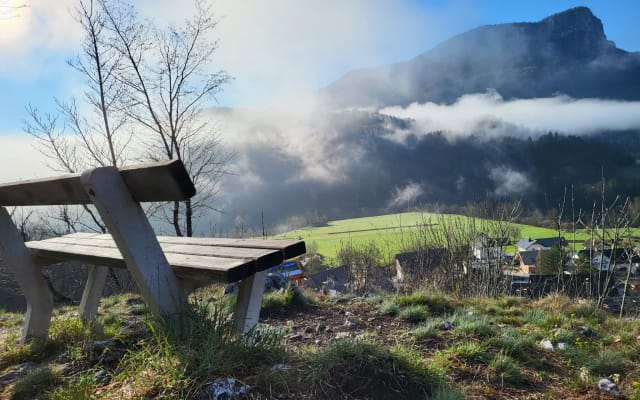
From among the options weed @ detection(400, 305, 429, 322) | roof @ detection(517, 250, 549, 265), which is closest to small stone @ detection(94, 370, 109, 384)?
weed @ detection(400, 305, 429, 322)

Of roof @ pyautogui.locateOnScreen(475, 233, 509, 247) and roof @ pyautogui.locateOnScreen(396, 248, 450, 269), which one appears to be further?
roof @ pyautogui.locateOnScreen(475, 233, 509, 247)

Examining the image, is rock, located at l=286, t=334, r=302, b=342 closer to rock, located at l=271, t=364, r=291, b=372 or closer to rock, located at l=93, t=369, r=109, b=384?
rock, located at l=271, t=364, r=291, b=372

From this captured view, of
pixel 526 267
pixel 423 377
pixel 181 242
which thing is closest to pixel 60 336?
pixel 181 242

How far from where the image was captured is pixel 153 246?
1.81m

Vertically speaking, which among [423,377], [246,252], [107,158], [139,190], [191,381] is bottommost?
[423,377]

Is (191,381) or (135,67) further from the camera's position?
(135,67)

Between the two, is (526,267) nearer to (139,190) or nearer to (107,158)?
(107,158)

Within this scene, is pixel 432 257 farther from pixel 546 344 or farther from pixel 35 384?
pixel 35 384

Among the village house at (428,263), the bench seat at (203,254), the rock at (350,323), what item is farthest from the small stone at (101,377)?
the village house at (428,263)

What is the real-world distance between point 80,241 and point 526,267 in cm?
3954

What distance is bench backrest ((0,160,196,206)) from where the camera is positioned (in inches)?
60.0

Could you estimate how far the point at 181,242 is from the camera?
2818 mm

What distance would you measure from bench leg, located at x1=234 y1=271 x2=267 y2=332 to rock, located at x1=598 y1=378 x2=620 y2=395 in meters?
2.05

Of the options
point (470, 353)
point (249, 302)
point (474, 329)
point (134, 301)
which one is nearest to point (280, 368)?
point (249, 302)
